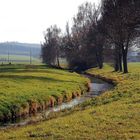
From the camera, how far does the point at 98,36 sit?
342 feet

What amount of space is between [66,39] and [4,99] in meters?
104

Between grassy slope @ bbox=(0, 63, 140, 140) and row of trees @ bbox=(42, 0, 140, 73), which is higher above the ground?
row of trees @ bbox=(42, 0, 140, 73)

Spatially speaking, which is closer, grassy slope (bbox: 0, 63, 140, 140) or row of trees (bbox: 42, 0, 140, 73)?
grassy slope (bbox: 0, 63, 140, 140)

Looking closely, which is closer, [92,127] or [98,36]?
[92,127]

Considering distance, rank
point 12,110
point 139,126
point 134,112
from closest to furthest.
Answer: point 139,126
point 134,112
point 12,110

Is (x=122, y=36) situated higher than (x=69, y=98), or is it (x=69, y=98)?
(x=122, y=36)

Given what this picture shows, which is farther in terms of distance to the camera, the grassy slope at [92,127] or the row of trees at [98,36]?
the row of trees at [98,36]

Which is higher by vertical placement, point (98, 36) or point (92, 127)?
point (98, 36)

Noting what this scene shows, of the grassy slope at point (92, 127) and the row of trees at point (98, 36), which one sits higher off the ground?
the row of trees at point (98, 36)

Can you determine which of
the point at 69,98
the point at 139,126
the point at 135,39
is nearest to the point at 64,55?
the point at 135,39

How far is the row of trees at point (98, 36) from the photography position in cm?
6560

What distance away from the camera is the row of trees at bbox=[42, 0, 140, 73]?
6560 centimetres

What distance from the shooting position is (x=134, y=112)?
24312 millimetres

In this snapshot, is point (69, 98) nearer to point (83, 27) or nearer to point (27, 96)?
point (27, 96)
